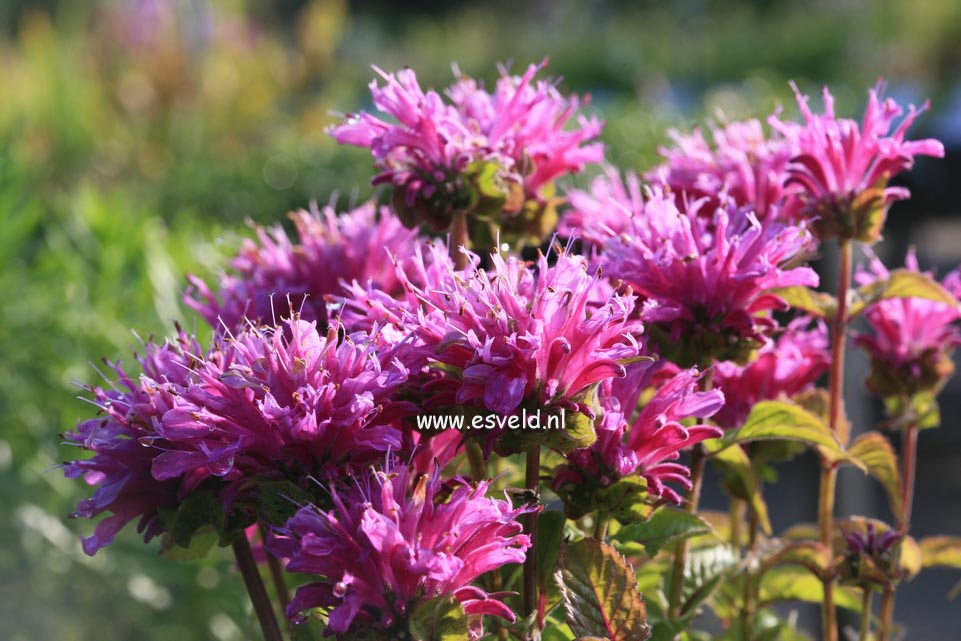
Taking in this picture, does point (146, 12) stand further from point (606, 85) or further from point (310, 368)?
point (310, 368)

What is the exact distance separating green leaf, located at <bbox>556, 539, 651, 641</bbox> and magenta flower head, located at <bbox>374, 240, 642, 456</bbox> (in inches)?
3.7

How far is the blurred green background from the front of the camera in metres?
1.91

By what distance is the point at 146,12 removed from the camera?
687 centimetres

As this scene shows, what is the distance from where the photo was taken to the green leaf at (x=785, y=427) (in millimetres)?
756

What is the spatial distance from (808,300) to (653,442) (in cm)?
20

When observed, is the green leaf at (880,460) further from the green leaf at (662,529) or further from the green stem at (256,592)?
the green stem at (256,592)

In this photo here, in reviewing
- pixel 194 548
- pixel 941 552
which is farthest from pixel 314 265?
pixel 941 552

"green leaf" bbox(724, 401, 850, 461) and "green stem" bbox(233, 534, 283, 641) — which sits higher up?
"green leaf" bbox(724, 401, 850, 461)

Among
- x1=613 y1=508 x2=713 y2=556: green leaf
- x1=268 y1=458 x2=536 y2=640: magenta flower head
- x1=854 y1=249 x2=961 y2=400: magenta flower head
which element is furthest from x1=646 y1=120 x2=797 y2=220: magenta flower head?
x1=268 y1=458 x2=536 y2=640: magenta flower head

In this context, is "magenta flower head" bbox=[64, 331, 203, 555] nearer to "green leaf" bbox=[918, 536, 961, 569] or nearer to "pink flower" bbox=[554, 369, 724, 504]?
"pink flower" bbox=[554, 369, 724, 504]

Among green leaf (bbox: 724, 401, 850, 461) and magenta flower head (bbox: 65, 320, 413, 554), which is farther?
green leaf (bbox: 724, 401, 850, 461)

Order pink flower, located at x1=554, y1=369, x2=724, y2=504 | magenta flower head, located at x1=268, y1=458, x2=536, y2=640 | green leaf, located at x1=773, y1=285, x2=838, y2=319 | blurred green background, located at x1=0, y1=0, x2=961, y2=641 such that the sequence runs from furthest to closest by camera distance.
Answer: blurred green background, located at x1=0, y1=0, x2=961, y2=641 → green leaf, located at x1=773, y1=285, x2=838, y2=319 → pink flower, located at x1=554, y1=369, x2=724, y2=504 → magenta flower head, located at x1=268, y1=458, x2=536, y2=640

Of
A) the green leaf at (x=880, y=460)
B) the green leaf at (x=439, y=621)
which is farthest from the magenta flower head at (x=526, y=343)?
Result: the green leaf at (x=880, y=460)

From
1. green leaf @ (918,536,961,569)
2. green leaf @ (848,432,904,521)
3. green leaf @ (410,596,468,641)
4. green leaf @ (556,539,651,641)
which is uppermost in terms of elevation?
green leaf @ (848,432,904,521)
